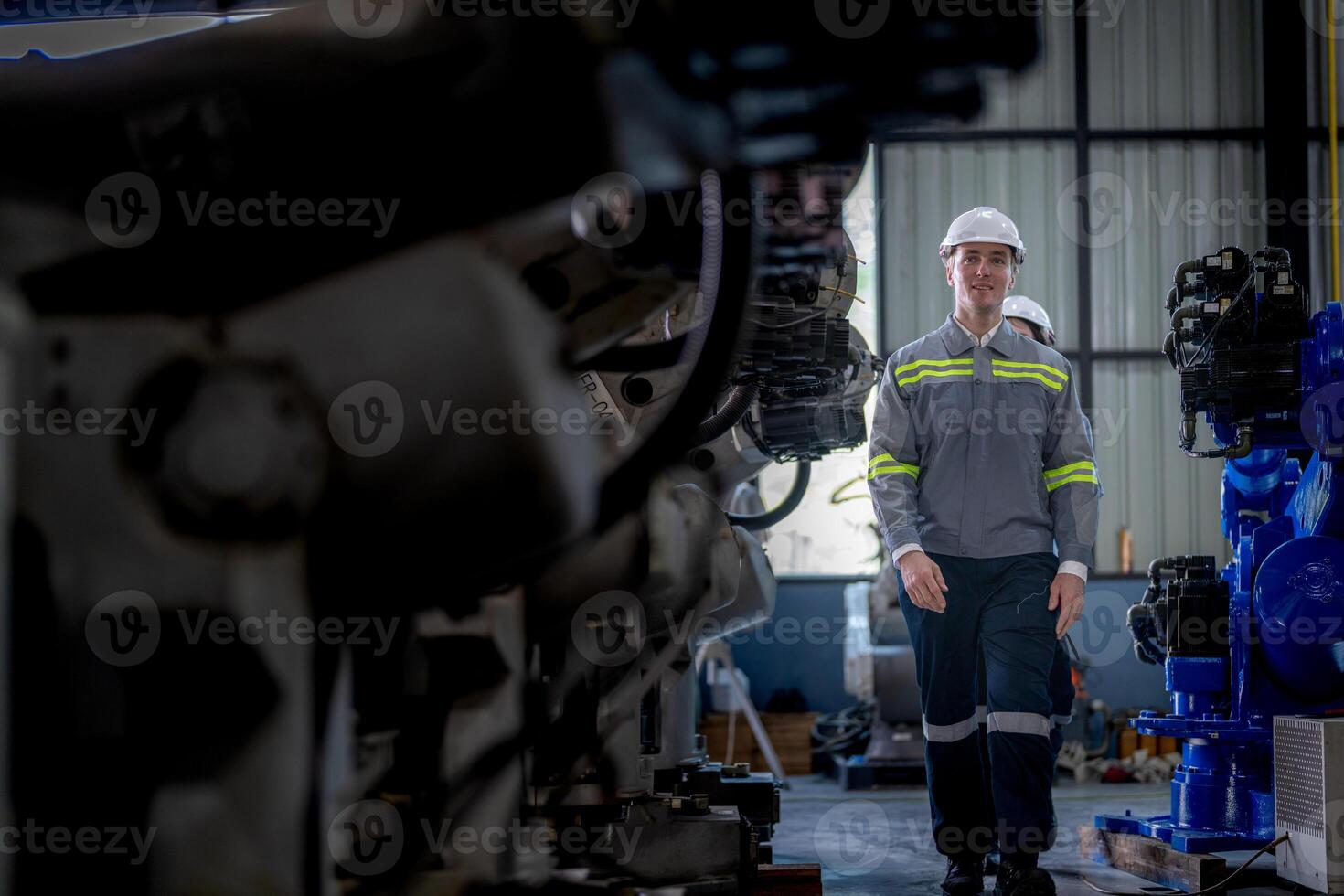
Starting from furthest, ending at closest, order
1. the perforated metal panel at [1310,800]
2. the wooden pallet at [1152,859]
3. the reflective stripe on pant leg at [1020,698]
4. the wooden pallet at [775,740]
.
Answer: the wooden pallet at [775,740]
the wooden pallet at [1152,859]
the perforated metal panel at [1310,800]
the reflective stripe on pant leg at [1020,698]

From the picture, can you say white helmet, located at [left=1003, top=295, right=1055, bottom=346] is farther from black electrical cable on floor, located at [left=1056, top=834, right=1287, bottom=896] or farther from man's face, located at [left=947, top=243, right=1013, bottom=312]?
black electrical cable on floor, located at [left=1056, top=834, right=1287, bottom=896]

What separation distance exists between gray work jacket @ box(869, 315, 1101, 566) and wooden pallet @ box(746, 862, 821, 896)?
2.91 ft

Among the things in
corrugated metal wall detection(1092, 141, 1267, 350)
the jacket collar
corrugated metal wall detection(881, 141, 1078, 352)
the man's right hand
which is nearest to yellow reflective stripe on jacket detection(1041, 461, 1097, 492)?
the jacket collar

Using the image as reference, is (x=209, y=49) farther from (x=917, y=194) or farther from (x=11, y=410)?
(x=917, y=194)

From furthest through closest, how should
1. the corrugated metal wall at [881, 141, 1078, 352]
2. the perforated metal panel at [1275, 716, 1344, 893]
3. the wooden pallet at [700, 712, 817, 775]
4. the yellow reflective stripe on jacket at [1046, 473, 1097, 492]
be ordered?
1. the corrugated metal wall at [881, 141, 1078, 352]
2. the wooden pallet at [700, 712, 817, 775]
3. the yellow reflective stripe on jacket at [1046, 473, 1097, 492]
4. the perforated metal panel at [1275, 716, 1344, 893]

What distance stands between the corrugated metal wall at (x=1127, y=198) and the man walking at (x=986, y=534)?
6.63 m

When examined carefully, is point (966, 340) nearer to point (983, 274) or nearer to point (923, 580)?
point (983, 274)

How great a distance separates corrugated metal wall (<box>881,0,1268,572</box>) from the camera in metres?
10.2

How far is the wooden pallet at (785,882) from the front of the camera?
328 cm

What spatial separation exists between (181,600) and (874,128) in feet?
2.56

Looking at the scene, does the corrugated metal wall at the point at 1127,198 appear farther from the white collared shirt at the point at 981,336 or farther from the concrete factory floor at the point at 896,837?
the white collared shirt at the point at 981,336

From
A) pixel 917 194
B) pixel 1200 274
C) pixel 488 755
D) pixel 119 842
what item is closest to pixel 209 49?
pixel 119 842

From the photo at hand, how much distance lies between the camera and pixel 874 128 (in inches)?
45.2

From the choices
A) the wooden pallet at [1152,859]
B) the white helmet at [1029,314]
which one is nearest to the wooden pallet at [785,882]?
the wooden pallet at [1152,859]
